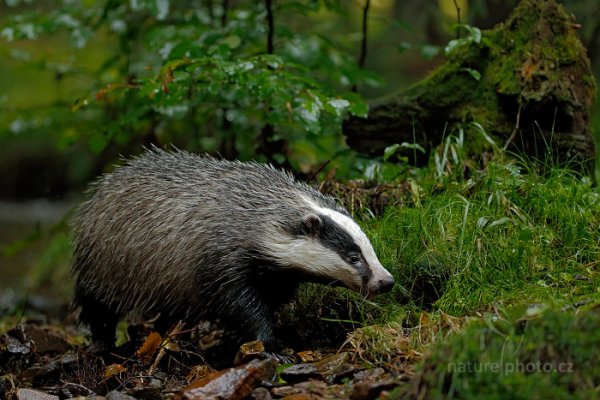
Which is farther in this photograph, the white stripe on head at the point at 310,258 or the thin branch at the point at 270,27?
the thin branch at the point at 270,27

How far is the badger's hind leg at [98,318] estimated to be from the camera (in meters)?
6.68

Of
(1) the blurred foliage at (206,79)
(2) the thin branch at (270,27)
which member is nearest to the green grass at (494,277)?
(1) the blurred foliage at (206,79)

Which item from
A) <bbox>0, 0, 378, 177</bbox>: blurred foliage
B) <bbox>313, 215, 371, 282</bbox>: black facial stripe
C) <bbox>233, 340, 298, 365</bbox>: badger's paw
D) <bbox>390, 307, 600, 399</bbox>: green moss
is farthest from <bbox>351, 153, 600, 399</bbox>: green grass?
<bbox>0, 0, 378, 177</bbox>: blurred foliage

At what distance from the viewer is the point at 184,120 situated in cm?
903

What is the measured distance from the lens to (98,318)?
673 centimetres

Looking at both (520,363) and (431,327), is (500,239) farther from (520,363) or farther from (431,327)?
(520,363)

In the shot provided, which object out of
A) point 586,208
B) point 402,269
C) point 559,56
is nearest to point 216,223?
point 402,269

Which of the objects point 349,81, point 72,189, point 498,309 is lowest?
point 72,189

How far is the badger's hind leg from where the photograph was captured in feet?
21.9

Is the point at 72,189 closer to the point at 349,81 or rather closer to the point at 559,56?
the point at 349,81

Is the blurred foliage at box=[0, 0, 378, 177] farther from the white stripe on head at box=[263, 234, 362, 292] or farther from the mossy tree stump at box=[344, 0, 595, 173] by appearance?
the white stripe on head at box=[263, 234, 362, 292]

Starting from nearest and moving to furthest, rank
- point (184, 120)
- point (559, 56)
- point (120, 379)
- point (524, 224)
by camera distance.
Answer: point (120, 379), point (524, 224), point (559, 56), point (184, 120)

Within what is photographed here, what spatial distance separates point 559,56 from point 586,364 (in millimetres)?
4148

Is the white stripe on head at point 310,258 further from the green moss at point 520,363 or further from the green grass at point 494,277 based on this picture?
the green moss at point 520,363
